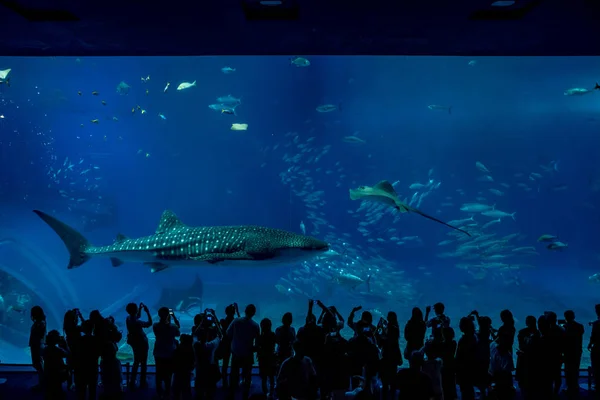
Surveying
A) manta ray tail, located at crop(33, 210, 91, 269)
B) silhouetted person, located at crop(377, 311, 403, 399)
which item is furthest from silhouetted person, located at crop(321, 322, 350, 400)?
manta ray tail, located at crop(33, 210, 91, 269)

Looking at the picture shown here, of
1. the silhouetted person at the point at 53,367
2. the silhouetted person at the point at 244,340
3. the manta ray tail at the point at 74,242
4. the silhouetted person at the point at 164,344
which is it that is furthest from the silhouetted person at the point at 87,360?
the manta ray tail at the point at 74,242

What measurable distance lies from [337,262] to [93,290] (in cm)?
2944

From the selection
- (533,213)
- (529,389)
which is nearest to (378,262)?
(529,389)

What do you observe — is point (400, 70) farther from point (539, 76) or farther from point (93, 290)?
point (93, 290)

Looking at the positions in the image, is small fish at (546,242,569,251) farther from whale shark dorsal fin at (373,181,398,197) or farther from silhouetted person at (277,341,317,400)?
silhouetted person at (277,341,317,400)

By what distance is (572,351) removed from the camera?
15.0ft

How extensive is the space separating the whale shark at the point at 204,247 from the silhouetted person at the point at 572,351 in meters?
3.29

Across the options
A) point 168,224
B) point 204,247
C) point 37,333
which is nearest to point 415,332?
point 204,247

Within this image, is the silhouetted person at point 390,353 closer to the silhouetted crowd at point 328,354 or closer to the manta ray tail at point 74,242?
the silhouetted crowd at point 328,354

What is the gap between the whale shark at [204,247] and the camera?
6.82 meters
